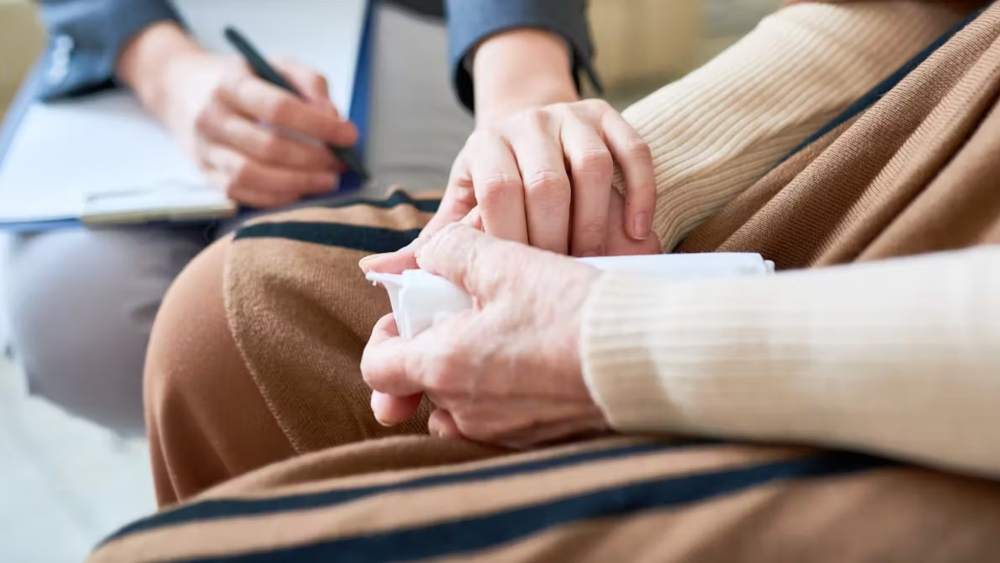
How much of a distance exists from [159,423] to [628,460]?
343 millimetres

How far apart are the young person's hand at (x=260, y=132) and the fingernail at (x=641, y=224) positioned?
398 millimetres

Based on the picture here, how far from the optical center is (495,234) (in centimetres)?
43

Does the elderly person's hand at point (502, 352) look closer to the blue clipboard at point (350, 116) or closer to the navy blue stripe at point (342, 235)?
the navy blue stripe at point (342, 235)

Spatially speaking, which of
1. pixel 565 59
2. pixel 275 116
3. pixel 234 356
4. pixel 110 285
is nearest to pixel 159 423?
pixel 234 356

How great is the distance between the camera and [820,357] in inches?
12.0

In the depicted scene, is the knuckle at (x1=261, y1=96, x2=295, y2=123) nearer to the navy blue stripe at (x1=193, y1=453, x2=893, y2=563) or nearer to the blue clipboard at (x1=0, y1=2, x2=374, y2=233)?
the blue clipboard at (x1=0, y1=2, x2=374, y2=233)

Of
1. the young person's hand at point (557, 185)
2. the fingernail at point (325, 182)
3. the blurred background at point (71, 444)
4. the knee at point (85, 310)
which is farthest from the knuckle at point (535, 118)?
the blurred background at point (71, 444)

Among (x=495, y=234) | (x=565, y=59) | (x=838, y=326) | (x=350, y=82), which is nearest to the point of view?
(x=838, y=326)

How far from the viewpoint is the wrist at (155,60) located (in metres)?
0.83

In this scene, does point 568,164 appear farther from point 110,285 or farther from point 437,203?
point 110,285

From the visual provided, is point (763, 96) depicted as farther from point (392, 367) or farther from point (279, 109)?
point (279, 109)

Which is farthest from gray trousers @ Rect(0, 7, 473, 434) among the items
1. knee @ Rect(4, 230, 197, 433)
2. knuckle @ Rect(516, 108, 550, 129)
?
knuckle @ Rect(516, 108, 550, 129)

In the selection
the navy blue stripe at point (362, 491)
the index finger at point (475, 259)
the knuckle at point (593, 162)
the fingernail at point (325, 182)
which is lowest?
the fingernail at point (325, 182)

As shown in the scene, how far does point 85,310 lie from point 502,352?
49 centimetres
